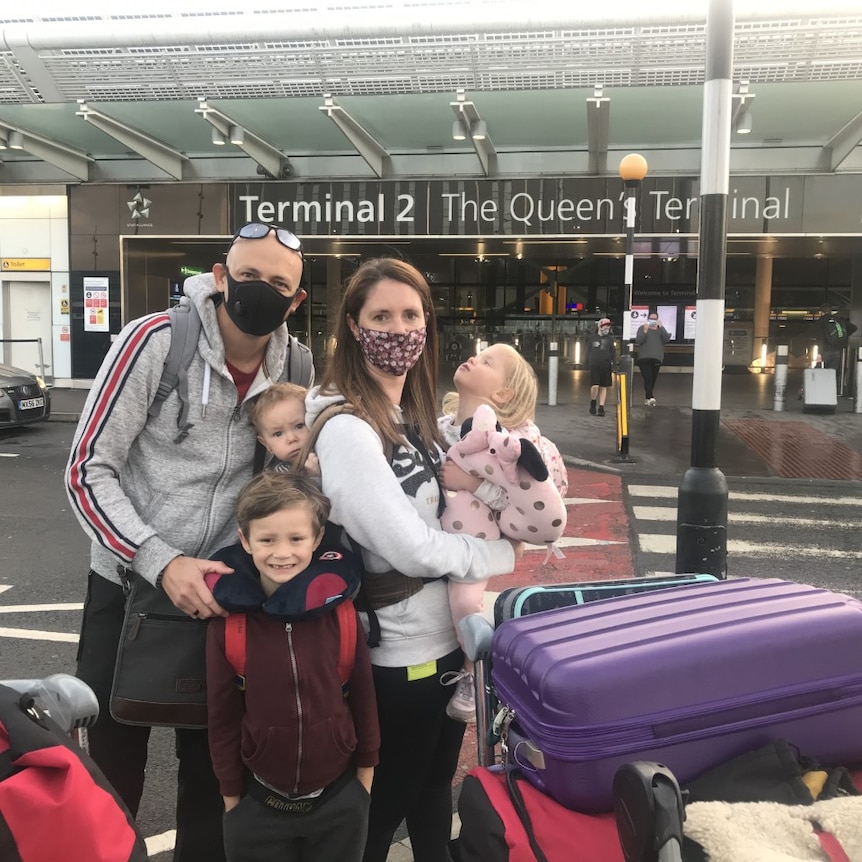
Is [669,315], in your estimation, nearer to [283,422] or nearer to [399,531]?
[283,422]

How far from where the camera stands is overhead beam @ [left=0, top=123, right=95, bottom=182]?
17203 millimetres

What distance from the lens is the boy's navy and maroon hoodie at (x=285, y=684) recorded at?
180 centimetres

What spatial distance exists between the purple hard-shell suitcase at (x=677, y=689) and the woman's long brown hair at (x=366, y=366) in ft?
2.07

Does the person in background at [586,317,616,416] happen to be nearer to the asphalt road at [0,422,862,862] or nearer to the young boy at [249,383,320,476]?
the asphalt road at [0,422,862,862]

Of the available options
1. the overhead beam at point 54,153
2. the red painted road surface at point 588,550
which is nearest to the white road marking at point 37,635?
the red painted road surface at point 588,550

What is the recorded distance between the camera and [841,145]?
15711 mm

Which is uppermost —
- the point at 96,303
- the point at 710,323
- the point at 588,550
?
the point at 96,303

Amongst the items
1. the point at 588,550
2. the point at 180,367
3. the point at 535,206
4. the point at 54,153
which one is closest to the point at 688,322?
the point at 535,206

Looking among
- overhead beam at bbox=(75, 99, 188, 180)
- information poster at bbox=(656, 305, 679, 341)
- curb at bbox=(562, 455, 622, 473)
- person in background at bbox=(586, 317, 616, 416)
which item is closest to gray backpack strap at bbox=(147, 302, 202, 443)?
curb at bbox=(562, 455, 622, 473)

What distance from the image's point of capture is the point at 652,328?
16.9 metres

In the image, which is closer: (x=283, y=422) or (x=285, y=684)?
(x=285, y=684)

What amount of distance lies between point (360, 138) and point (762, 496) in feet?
37.2

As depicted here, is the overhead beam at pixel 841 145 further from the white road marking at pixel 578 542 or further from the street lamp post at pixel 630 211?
the white road marking at pixel 578 542

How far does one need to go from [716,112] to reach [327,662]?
3.52 meters
